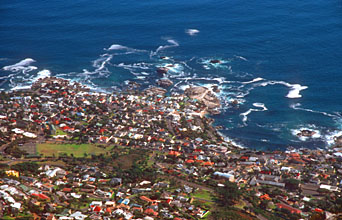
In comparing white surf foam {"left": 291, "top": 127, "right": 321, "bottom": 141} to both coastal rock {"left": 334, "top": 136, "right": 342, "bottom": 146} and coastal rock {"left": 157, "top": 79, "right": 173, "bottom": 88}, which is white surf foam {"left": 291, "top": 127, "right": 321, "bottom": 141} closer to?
coastal rock {"left": 334, "top": 136, "right": 342, "bottom": 146}

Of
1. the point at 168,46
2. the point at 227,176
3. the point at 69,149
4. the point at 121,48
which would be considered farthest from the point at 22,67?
the point at 227,176

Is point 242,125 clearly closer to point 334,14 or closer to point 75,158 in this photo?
point 75,158

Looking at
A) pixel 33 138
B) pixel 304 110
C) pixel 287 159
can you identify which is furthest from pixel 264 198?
pixel 33 138

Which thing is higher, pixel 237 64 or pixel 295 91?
pixel 237 64

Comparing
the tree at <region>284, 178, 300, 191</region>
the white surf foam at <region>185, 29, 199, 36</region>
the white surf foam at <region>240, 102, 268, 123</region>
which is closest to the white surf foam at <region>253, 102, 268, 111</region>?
the white surf foam at <region>240, 102, 268, 123</region>

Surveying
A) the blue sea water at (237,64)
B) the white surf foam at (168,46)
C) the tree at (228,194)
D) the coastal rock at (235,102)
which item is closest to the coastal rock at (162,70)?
the blue sea water at (237,64)

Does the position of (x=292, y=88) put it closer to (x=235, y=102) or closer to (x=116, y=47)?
(x=235, y=102)

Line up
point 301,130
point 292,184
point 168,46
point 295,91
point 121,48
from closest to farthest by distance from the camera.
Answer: point 292,184
point 301,130
point 295,91
point 168,46
point 121,48

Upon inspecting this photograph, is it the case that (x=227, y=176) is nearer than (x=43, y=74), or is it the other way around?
(x=227, y=176)
